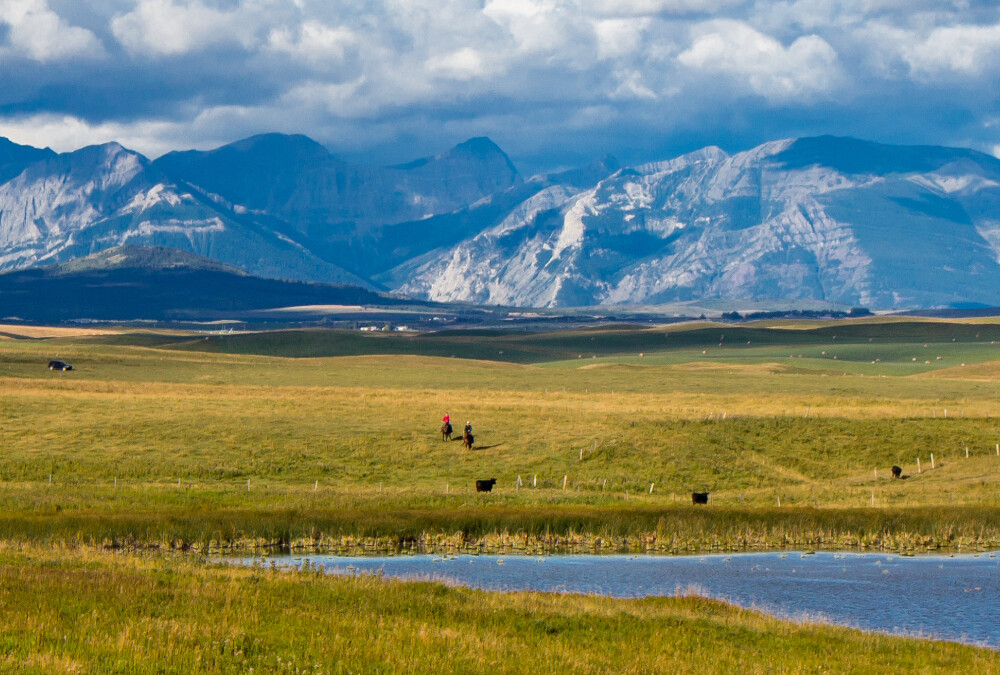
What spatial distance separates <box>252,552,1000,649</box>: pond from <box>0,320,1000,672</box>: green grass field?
294 cm

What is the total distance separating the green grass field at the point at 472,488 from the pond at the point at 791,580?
9.64 feet

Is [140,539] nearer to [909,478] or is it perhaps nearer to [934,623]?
[934,623]

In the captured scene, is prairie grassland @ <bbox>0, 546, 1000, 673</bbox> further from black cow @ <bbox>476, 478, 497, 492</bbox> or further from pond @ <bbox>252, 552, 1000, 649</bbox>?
black cow @ <bbox>476, 478, 497, 492</bbox>

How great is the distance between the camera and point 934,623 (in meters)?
33.9

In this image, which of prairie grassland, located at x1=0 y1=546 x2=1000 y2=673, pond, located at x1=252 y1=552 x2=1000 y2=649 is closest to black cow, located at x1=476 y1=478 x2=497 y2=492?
pond, located at x1=252 y1=552 x2=1000 y2=649

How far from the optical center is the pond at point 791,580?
114 ft

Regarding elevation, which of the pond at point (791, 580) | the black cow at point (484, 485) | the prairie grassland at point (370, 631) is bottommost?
the pond at point (791, 580)

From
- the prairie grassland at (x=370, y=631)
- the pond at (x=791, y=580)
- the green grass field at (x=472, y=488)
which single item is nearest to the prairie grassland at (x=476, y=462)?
the green grass field at (x=472, y=488)

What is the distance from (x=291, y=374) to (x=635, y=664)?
381ft

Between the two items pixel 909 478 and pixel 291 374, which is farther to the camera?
pixel 291 374

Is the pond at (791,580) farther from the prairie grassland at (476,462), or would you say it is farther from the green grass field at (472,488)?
the prairie grassland at (476,462)

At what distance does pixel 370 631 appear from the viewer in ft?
85.3

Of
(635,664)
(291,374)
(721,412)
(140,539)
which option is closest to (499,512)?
(140,539)

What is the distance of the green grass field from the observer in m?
28.3
